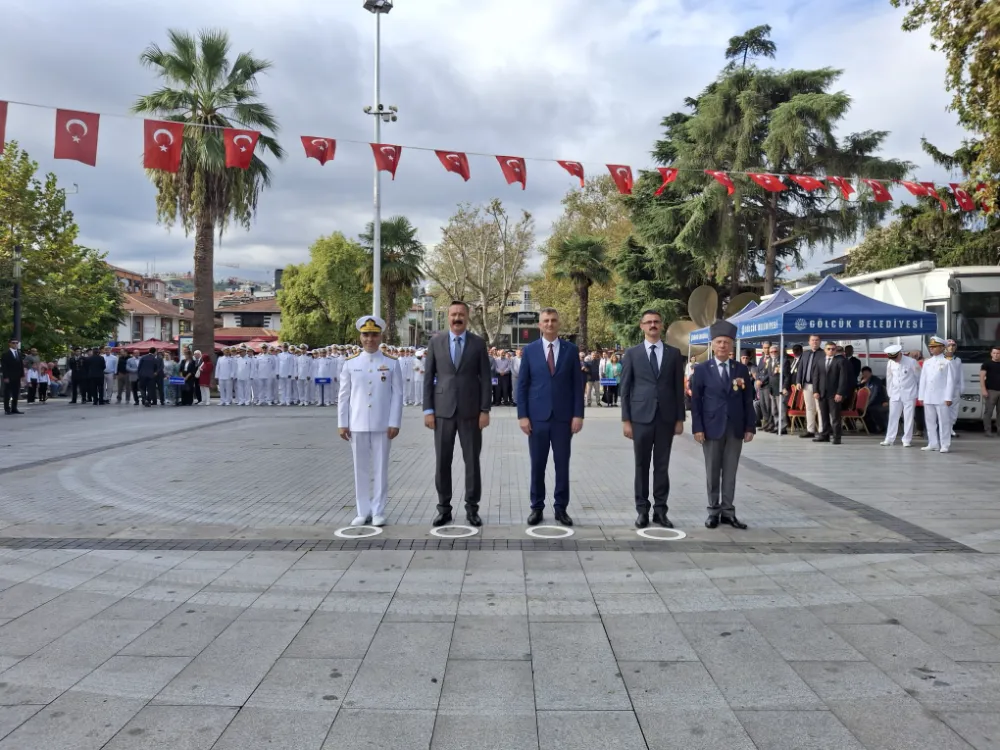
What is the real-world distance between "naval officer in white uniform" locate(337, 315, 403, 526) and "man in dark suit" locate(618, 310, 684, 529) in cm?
210

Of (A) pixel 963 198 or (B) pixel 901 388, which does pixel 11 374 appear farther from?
(A) pixel 963 198

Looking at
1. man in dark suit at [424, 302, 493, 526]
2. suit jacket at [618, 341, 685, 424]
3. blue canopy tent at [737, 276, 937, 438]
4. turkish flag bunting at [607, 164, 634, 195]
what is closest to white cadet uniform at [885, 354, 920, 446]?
blue canopy tent at [737, 276, 937, 438]

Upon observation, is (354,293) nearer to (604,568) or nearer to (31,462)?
(31,462)

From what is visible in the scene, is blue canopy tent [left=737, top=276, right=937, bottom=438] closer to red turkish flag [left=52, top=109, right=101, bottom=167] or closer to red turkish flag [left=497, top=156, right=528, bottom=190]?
red turkish flag [left=497, top=156, right=528, bottom=190]

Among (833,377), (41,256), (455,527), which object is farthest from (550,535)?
(41,256)

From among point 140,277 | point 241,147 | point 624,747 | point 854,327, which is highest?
point 140,277

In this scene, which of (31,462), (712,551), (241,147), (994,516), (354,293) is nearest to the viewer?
(712,551)

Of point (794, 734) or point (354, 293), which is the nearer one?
point (794, 734)

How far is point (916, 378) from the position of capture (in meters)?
13.8

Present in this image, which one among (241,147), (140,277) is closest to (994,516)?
(241,147)

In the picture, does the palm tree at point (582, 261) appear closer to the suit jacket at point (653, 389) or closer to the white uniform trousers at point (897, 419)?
the white uniform trousers at point (897, 419)

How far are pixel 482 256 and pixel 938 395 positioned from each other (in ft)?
127

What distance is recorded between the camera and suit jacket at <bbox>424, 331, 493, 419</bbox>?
6.98 metres

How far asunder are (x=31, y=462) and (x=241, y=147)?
714 cm
